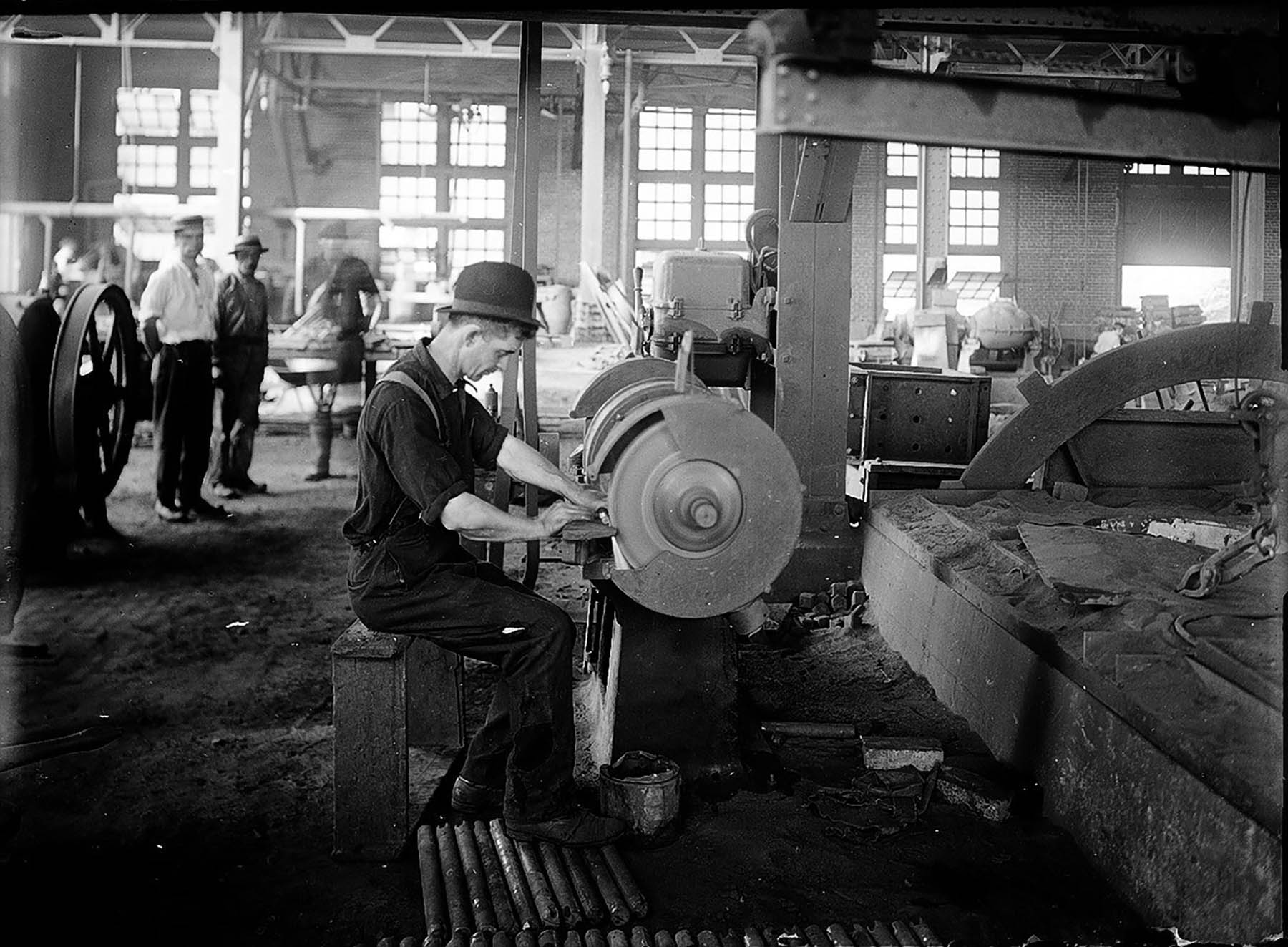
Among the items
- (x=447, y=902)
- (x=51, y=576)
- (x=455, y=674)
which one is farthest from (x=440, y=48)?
(x=447, y=902)

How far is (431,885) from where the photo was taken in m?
3.50

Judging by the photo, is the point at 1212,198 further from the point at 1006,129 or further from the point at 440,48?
the point at 1006,129

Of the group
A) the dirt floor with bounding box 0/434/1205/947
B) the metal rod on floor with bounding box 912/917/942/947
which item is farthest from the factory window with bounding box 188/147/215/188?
the metal rod on floor with bounding box 912/917/942/947

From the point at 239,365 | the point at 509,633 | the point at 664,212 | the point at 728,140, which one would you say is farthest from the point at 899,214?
the point at 509,633

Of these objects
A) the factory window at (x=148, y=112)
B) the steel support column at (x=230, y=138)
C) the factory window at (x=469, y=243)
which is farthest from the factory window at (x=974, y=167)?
the factory window at (x=148, y=112)

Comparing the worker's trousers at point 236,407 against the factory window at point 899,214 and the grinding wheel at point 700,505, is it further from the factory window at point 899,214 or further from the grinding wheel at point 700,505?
the factory window at point 899,214

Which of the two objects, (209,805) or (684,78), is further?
(684,78)

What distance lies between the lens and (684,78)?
23859 mm

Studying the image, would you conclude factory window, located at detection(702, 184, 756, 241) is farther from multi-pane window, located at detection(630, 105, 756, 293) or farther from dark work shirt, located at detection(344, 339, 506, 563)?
dark work shirt, located at detection(344, 339, 506, 563)

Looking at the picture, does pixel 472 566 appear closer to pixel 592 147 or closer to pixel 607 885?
pixel 607 885

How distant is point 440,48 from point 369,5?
743 inches

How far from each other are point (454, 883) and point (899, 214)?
77.1 feet

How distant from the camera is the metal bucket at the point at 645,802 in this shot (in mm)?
3930

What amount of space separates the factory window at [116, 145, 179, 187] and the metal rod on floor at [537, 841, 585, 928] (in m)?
22.8
